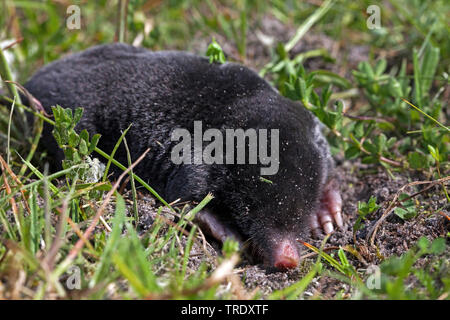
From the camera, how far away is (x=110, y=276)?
4.79 feet

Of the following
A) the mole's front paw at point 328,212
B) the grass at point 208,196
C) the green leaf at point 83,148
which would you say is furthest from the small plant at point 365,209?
the green leaf at point 83,148

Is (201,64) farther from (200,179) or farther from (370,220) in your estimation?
(370,220)

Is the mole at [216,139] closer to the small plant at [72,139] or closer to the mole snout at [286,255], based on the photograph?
the mole snout at [286,255]

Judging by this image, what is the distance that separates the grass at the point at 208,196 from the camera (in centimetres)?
147

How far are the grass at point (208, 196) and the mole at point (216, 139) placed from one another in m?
0.11

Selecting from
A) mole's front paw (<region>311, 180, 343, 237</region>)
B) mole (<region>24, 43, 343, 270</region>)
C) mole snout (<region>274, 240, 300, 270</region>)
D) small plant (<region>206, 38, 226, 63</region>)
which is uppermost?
small plant (<region>206, 38, 226, 63</region>)

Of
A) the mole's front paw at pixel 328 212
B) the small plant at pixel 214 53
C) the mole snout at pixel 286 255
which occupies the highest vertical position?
the small plant at pixel 214 53

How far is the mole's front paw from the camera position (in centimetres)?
216

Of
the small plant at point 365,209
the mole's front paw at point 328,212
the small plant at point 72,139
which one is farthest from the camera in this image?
the mole's front paw at point 328,212

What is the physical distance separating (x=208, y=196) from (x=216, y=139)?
0.93ft

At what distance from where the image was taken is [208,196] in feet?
6.25

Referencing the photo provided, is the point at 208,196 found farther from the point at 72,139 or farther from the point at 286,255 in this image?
the point at 72,139

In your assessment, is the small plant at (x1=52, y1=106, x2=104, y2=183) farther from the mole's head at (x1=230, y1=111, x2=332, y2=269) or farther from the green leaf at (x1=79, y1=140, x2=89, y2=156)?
the mole's head at (x1=230, y1=111, x2=332, y2=269)

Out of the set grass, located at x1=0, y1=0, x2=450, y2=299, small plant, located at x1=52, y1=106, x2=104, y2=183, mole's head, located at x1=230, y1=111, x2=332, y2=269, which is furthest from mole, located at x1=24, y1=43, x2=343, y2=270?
small plant, located at x1=52, y1=106, x2=104, y2=183
